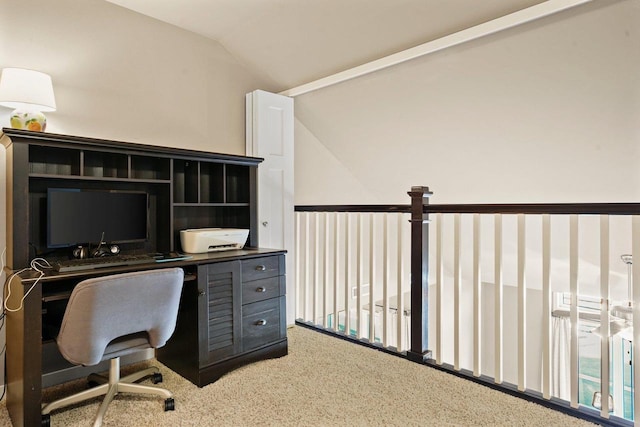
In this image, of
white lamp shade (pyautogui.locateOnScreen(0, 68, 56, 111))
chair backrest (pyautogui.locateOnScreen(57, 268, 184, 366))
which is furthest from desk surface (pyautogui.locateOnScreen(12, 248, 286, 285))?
white lamp shade (pyautogui.locateOnScreen(0, 68, 56, 111))

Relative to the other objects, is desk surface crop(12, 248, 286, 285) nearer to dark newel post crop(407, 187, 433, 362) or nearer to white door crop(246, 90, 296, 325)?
white door crop(246, 90, 296, 325)

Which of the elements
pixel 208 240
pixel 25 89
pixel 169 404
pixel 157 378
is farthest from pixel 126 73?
pixel 169 404

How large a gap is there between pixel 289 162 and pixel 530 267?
2.91 metres

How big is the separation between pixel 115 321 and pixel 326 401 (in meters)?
1.20

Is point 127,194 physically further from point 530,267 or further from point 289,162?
point 530,267

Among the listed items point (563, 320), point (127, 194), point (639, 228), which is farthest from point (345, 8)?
point (563, 320)

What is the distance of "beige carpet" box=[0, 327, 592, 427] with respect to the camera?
203 cm

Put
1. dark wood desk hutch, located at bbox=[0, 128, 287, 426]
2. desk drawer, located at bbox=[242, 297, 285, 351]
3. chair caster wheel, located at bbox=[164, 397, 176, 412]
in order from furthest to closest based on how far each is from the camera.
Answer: desk drawer, located at bbox=[242, 297, 285, 351], chair caster wheel, located at bbox=[164, 397, 176, 412], dark wood desk hutch, located at bbox=[0, 128, 287, 426]

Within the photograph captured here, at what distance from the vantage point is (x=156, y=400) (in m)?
2.23

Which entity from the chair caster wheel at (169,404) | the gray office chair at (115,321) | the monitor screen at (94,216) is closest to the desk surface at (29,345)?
the gray office chair at (115,321)

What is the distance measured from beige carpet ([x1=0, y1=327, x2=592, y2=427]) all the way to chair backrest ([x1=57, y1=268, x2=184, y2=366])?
1.36ft

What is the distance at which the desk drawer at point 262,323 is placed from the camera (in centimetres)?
266

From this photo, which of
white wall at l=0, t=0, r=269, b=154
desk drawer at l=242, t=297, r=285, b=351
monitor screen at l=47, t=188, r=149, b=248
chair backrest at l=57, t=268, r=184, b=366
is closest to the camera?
A: chair backrest at l=57, t=268, r=184, b=366

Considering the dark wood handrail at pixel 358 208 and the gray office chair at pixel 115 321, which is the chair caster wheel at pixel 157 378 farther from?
the dark wood handrail at pixel 358 208
